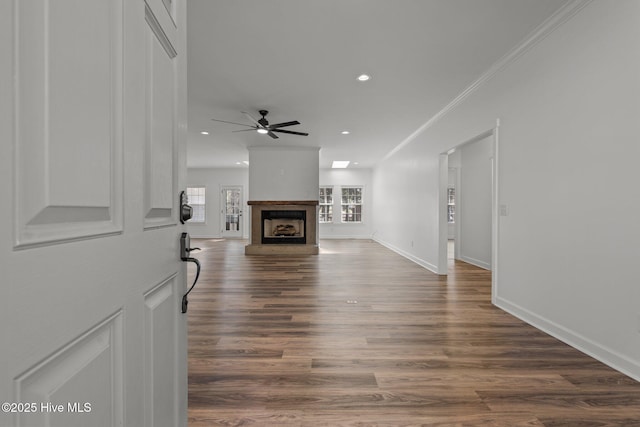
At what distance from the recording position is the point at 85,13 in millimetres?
536

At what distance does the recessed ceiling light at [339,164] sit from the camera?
9.54 meters

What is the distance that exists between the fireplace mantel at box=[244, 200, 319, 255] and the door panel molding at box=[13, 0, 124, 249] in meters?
6.89

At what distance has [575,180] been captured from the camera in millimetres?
2422

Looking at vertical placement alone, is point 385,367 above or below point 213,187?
below

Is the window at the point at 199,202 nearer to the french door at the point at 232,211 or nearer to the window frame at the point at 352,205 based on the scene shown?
the french door at the point at 232,211

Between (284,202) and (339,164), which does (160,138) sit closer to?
(284,202)

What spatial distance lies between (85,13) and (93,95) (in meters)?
0.14

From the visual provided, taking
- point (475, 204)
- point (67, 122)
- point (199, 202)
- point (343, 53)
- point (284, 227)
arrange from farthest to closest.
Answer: point (199, 202) → point (284, 227) → point (475, 204) → point (343, 53) → point (67, 122)

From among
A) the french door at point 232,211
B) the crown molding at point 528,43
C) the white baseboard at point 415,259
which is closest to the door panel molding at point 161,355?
the crown molding at point 528,43

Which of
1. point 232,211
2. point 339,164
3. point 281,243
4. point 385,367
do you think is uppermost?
point 339,164

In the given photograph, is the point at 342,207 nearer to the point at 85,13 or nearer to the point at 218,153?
the point at 218,153

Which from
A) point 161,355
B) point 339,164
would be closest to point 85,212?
point 161,355

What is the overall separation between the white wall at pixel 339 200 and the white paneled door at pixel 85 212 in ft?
33.6

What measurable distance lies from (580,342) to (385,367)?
1583 millimetres
